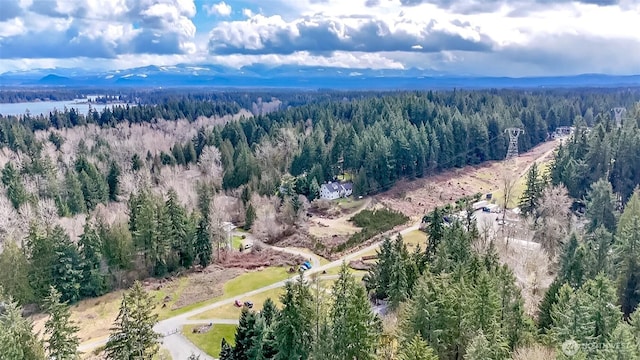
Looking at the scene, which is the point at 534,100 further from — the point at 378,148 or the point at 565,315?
the point at 565,315

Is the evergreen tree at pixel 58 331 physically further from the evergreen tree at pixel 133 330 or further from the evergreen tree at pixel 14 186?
the evergreen tree at pixel 14 186

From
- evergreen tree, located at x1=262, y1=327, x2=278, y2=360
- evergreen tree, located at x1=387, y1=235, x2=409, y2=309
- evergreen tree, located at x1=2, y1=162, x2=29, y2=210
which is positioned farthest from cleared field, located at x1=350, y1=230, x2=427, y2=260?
evergreen tree, located at x1=2, y1=162, x2=29, y2=210

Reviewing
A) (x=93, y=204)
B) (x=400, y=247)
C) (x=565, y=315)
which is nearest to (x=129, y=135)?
(x=93, y=204)

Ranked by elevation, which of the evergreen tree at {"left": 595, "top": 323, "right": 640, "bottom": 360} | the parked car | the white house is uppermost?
the evergreen tree at {"left": 595, "top": 323, "right": 640, "bottom": 360}

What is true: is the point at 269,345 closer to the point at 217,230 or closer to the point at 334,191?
the point at 217,230

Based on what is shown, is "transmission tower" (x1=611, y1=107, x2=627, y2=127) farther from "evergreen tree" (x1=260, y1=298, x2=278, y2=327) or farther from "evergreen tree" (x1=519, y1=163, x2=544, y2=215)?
"evergreen tree" (x1=260, y1=298, x2=278, y2=327)

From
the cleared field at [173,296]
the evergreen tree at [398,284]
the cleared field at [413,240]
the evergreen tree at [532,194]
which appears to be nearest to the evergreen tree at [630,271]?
the evergreen tree at [398,284]
